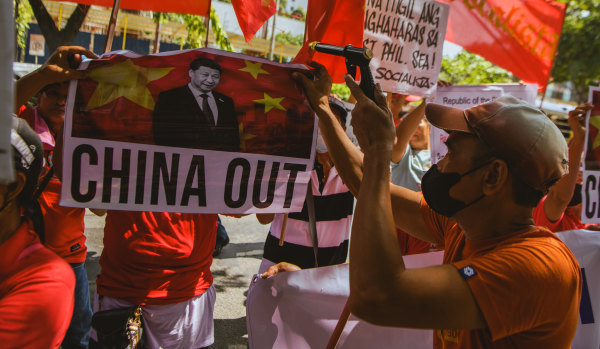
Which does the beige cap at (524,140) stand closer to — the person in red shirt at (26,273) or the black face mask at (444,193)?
the black face mask at (444,193)

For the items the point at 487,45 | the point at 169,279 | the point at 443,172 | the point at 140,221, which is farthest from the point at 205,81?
the point at 487,45

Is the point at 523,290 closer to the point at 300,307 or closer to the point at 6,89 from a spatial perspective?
the point at 300,307

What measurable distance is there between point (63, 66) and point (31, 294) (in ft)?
3.27

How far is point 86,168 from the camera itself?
1.84m

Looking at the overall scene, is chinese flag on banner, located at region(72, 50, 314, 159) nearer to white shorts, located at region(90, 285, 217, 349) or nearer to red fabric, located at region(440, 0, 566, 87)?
white shorts, located at region(90, 285, 217, 349)

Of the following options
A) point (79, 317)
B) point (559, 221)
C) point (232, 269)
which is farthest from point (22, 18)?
point (559, 221)

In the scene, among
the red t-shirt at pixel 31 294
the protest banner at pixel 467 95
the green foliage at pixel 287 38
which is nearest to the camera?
the red t-shirt at pixel 31 294

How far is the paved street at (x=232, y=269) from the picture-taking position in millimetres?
3830

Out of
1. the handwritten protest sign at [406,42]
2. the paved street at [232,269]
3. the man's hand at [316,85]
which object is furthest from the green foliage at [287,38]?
the man's hand at [316,85]

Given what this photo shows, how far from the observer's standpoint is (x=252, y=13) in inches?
100

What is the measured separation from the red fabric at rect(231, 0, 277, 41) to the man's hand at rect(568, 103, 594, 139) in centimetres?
246

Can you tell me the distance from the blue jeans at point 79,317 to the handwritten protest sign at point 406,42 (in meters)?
2.41

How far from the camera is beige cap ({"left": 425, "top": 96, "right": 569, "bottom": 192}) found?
4.24ft

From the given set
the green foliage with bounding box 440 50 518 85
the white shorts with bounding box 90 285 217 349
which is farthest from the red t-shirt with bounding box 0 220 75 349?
the green foliage with bounding box 440 50 518 85
